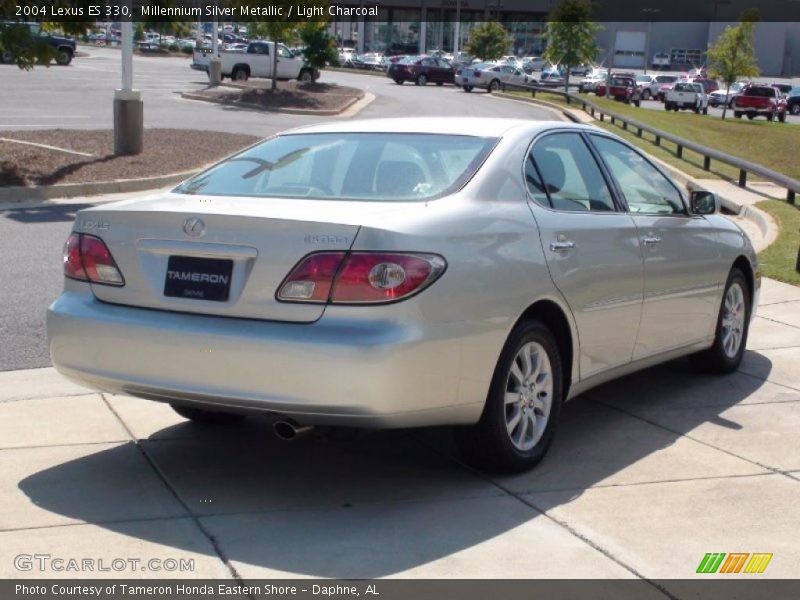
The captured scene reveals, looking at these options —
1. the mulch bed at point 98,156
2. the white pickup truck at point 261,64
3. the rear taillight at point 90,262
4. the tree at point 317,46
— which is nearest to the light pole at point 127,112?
the mulch bed at point 98,156

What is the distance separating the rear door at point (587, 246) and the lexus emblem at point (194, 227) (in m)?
1.58

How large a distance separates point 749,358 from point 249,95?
31690mm

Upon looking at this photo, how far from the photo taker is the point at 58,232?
12.7 meters

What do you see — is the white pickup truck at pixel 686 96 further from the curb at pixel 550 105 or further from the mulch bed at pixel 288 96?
the mulch bed at pixel 288 96

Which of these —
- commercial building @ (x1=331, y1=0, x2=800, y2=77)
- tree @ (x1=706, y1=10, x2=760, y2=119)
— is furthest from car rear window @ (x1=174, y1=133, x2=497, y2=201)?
commercial building @ (x1=331, y1=0, x2=800, y2=77)

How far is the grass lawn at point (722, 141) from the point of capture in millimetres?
24783

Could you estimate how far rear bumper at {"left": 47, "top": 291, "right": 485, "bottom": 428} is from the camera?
4.64 meters

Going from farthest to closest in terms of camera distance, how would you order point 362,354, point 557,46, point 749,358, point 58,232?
point 557,46 → point 58,232 → point 749,358 → point 362,354

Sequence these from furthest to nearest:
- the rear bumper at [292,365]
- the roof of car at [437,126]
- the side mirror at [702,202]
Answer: the side mirror at [702,202], the roof of car at [437,126], the rear bumper at [292,365]

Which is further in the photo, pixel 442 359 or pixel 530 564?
pixel 442 359

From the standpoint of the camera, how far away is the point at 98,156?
1941cm

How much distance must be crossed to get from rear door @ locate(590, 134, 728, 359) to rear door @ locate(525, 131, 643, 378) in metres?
0.16
